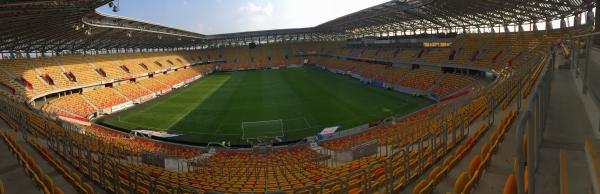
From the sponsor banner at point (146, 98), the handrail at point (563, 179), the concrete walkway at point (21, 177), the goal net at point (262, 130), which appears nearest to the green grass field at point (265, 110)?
the goal net at point (262, 130)

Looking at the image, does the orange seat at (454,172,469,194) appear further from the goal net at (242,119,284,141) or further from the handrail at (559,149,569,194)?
the goal net at (242,119,284,141)

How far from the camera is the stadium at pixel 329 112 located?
252 inches

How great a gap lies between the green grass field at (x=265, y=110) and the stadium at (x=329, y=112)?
0.78ft

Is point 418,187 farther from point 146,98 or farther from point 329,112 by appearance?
point 146,98

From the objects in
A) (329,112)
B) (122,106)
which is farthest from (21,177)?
(122,106)

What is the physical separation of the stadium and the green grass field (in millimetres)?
237

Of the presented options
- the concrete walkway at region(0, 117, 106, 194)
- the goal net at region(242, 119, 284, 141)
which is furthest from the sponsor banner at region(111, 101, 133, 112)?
the concrete walkway at region(0, 117, 106, 194)

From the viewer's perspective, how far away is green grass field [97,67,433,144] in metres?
26.0

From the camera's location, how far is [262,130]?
25.8 meters

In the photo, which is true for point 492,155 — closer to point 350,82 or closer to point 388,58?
point 350,82

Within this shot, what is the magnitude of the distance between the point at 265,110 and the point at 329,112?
21.0 feet

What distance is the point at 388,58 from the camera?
2003 inches

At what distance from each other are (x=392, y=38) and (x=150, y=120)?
134 feet

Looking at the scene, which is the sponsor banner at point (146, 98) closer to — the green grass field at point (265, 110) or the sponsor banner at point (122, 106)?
the green grass field at point (265, 110)
